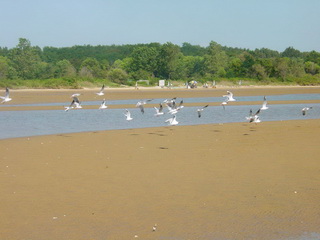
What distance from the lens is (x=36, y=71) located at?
269 feet

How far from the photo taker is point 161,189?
31.7 ft

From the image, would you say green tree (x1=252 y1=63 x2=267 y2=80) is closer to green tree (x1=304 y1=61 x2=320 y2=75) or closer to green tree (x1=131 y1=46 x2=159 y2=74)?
green tree (x1=131 y1=46 x2=159 y2=74)

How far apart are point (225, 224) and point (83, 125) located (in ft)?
A: 51.8

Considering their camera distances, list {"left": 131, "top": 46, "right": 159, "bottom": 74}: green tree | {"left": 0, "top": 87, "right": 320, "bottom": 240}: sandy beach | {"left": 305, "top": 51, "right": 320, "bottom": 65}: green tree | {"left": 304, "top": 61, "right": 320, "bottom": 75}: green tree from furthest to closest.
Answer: {"left": 305, "top": 51, "right": 320, "bottom": 65}: green tree → {"left": 304, "top": 61, "right": 320, "bottom": 75}: green tree → {"left": 131, "top": 46, "right": 159, "bottom": 74}: green tree → {"left": 0, "top": 87, "right": 320, "bottom": 240}: sandy beach

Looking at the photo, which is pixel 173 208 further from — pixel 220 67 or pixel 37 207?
pixel 220 67

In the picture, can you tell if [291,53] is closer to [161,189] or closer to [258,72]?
[258,72]

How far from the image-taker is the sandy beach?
7422 mm

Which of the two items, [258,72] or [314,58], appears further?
→ [314,58]

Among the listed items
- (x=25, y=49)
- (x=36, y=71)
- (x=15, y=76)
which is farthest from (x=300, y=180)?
(x=25, y=49)

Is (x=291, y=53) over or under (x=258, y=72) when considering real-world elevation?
over

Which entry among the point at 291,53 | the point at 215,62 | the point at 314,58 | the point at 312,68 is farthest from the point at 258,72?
the point at 291,53

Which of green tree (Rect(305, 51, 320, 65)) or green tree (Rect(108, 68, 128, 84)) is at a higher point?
green tree (Rect(305, 51, 320, 65))

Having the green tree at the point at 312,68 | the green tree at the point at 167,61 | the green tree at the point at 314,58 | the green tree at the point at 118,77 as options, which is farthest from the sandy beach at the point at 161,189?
the green tree at the point at 314,58

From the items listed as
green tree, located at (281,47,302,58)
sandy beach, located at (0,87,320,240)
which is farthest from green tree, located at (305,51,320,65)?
sandy beach, located at (0,87,320,240)
